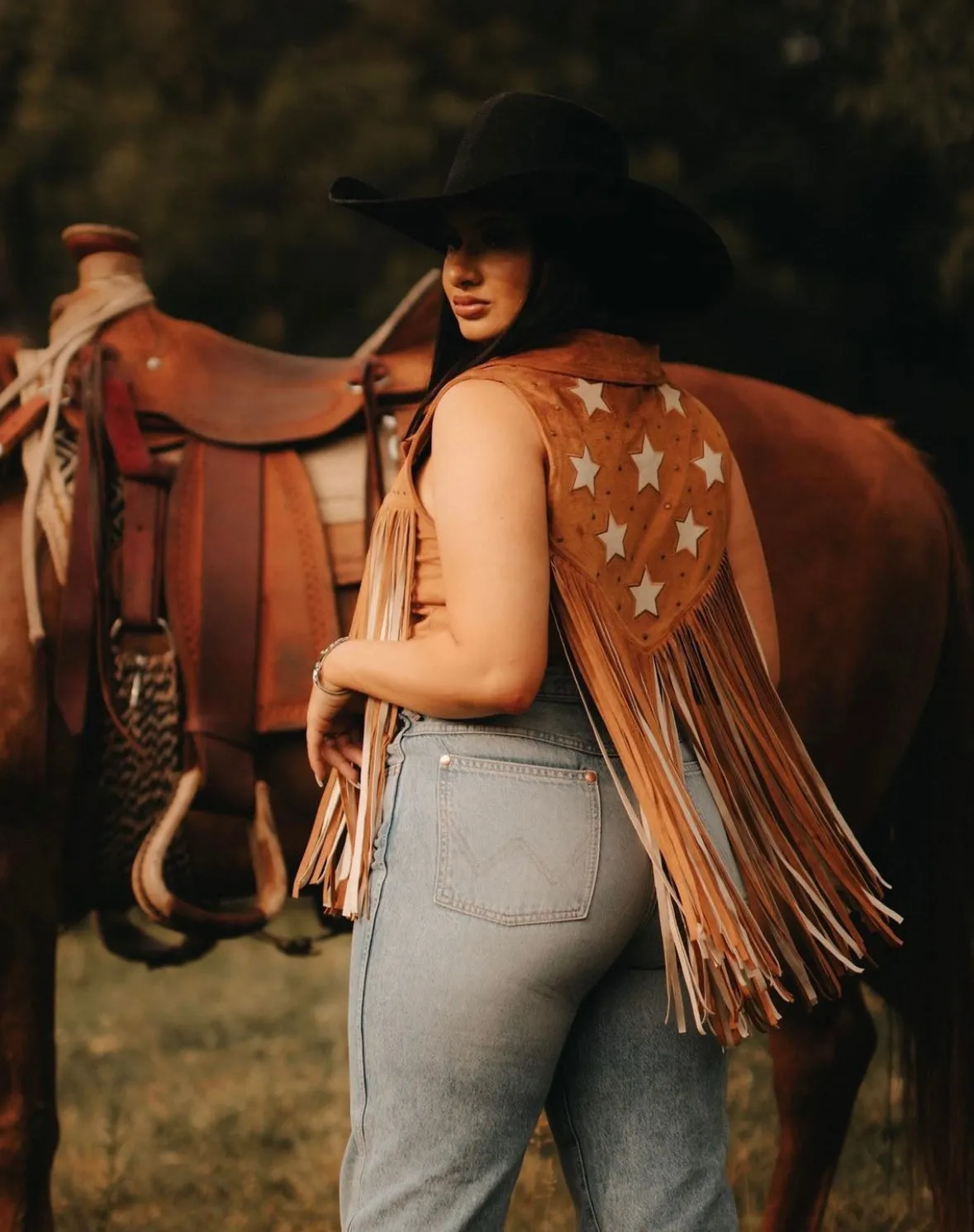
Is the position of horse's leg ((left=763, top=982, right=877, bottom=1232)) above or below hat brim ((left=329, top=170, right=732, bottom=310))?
below

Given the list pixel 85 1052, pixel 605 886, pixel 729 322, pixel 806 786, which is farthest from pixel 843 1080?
pixel 729 322

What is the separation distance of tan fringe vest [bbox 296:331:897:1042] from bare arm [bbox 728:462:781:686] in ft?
0.12

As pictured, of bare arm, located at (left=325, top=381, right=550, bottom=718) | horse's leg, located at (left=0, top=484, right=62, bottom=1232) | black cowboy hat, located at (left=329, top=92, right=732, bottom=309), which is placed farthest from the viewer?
horse's leg, located at (left=0, top=484, right=62, bottom=1232)

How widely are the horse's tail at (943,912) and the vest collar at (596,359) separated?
5.50 feet

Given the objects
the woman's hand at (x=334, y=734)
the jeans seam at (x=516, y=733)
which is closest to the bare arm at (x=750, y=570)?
the jeans seam at (x=516, y=733)

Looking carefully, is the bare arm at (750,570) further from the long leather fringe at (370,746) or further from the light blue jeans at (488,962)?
the long leather fringe at (370,746)

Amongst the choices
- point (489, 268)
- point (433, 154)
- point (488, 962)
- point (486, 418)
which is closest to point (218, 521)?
point (489, 268)

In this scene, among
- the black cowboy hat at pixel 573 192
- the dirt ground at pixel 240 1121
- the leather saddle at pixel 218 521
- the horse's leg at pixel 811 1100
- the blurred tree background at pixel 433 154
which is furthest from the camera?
the blurred tree background at pixel 433 154

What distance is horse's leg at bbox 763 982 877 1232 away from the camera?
2.96 metres

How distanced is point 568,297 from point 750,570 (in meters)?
0.39

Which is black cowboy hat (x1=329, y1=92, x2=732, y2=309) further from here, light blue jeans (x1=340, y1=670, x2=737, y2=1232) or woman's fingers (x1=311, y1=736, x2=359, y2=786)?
woman's fingers (x1=311, y1=736, x2=359, y2=786)

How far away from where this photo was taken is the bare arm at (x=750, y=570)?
169cm

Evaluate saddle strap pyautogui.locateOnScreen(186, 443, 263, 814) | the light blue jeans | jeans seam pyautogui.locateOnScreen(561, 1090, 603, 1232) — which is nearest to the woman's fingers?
the light blue jeans

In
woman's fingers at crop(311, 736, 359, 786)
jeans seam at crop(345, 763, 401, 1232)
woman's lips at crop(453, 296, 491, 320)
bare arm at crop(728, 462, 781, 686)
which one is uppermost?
woman's lips at crop(453, 296, 491, 320)
